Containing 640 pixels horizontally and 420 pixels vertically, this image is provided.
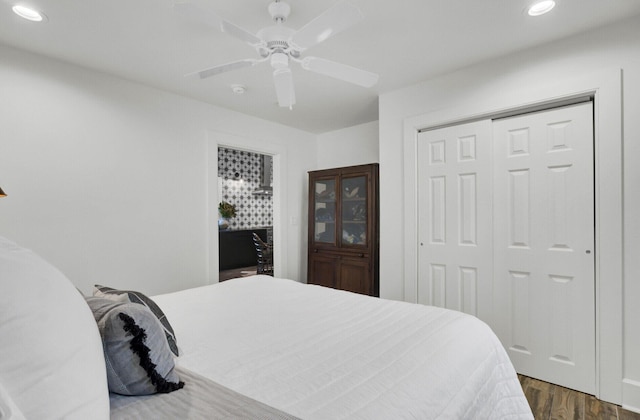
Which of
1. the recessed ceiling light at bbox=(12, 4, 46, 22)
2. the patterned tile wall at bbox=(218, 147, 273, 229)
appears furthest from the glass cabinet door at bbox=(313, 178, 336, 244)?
the patterned tile wall at bbox=(218, 147, 273, 229)

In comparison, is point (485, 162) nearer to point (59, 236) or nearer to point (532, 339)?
point (532, 339)

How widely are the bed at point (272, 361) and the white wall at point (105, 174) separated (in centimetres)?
128

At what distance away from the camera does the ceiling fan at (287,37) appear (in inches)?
59.1

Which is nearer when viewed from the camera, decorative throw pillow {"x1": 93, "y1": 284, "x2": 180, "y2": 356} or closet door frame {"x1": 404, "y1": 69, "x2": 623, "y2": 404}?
decorative throw pillow {"x1": 93, "y1": 284, "x2": 180, "y2": 356}

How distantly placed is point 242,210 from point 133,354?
646 centimetres

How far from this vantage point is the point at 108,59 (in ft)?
8.35

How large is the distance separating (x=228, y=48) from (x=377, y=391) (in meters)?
2.35

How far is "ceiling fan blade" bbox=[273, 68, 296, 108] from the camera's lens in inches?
77.8

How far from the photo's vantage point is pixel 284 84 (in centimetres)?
205

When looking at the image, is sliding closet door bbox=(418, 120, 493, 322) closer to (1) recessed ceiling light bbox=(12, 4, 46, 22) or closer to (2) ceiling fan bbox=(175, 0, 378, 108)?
(2) ceiling fan bbox=(175, 0, 378, 108)

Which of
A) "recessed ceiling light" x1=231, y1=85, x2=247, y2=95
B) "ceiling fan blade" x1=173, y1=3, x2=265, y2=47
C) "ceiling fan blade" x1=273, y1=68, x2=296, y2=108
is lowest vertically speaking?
"ceiling fan blade" x1=273, y1=68, x2=296, y2=108

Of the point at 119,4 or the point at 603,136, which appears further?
the point at 603,136

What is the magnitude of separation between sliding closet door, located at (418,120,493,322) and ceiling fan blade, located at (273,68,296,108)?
1.44 metres

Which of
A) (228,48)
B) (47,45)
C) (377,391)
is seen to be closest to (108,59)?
(47,45)
